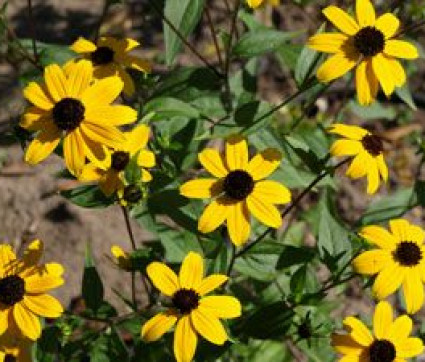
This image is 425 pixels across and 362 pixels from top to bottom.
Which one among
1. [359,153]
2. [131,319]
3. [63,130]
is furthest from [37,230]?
[359,153]

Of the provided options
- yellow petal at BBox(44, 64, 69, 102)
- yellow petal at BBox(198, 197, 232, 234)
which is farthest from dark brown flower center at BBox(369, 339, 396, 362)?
yellow petal at BBox(44, 64, 69, 102)

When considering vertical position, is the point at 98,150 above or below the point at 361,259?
above

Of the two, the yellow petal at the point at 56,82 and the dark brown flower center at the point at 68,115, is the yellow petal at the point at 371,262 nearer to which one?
the dark brown flower center at the point at 68,115

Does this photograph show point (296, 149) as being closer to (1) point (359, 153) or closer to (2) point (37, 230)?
(1) point (359, 153)

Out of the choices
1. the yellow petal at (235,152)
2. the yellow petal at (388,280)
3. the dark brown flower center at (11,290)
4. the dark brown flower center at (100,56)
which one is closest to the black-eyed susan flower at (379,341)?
the yellow petal at (388,280)

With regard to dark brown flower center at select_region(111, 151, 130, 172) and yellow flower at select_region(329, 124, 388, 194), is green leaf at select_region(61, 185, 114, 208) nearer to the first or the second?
dark brown flower center at select_region(111, 151, 130, 172)

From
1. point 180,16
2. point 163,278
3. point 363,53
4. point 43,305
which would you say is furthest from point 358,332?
point 180,16

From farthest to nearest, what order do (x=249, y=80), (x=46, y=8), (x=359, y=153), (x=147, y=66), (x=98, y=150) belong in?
1. (x=46, y=8)
2. (x=249, y=80)
3. (x=147, y=66)
4. (x=359, y=153)
5. (x=98, y=150)
